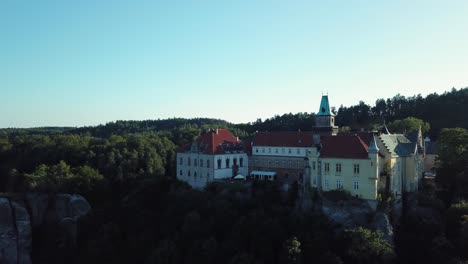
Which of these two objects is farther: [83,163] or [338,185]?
[83,163]

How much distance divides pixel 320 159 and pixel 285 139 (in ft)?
34.7

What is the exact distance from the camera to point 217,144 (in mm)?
52438

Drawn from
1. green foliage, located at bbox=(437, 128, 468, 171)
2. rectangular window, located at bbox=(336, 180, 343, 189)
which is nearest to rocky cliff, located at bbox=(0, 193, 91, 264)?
rectangular window, located at bbox=(336, 180, 343, 189)

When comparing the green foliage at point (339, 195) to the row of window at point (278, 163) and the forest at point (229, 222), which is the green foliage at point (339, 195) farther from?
the row of window at point (278, 163)

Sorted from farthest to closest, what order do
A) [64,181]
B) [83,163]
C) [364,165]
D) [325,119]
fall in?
1. [83,163]
2. [64,181]
3. [325,119]
4. [364,165]

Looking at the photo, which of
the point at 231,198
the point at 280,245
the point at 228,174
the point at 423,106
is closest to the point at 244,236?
the point at 280,245

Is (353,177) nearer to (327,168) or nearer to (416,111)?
(327,168)

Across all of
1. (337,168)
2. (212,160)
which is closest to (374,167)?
(337,168)

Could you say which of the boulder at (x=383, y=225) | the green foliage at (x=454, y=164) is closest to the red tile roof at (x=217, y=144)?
the boulder at (x=383, y=225)

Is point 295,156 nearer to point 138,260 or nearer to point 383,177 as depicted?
point 383,177

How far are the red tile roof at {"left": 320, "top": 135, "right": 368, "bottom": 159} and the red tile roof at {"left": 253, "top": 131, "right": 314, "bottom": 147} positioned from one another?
22.8 feet

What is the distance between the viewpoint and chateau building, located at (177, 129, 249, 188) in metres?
51.0

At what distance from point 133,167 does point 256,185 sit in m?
33.9

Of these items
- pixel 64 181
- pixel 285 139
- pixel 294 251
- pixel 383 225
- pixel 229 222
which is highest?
pixel 285 139
